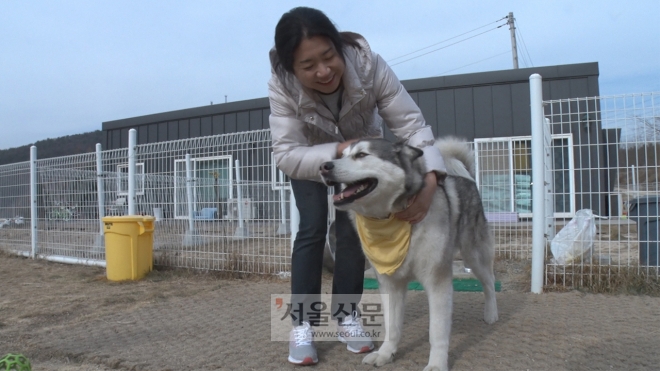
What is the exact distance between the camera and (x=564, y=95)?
1131 centimetres

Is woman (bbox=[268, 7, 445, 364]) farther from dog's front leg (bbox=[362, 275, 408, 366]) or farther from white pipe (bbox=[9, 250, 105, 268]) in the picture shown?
white pipe (bbox=[9, 250, 105, 268])

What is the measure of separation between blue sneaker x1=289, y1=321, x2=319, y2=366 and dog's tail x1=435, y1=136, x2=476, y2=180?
140cm

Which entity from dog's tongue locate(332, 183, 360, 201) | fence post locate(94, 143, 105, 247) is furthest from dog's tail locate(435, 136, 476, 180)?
fence post locate(94, 143, 105, 247)

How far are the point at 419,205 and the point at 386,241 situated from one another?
257 millimetres

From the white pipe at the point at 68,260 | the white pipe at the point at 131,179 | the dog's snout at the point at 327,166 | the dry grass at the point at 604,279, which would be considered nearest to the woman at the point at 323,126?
the dog's snout at the point at 327,166

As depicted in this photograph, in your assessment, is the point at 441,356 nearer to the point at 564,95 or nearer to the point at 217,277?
the point at 217,277

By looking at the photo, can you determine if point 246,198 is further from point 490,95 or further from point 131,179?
point 490,95

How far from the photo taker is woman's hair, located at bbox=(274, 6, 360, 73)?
2297mm

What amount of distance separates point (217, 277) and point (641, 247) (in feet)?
14.4

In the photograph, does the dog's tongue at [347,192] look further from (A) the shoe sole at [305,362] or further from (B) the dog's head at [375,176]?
(A) the shoe sole at [305,362]

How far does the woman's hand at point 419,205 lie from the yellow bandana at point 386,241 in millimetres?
38

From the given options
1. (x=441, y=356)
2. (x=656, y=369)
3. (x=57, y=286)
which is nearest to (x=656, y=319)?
→ (x=656, y=369)

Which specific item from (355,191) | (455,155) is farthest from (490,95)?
(355,191)

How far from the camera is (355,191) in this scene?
2227 mm
